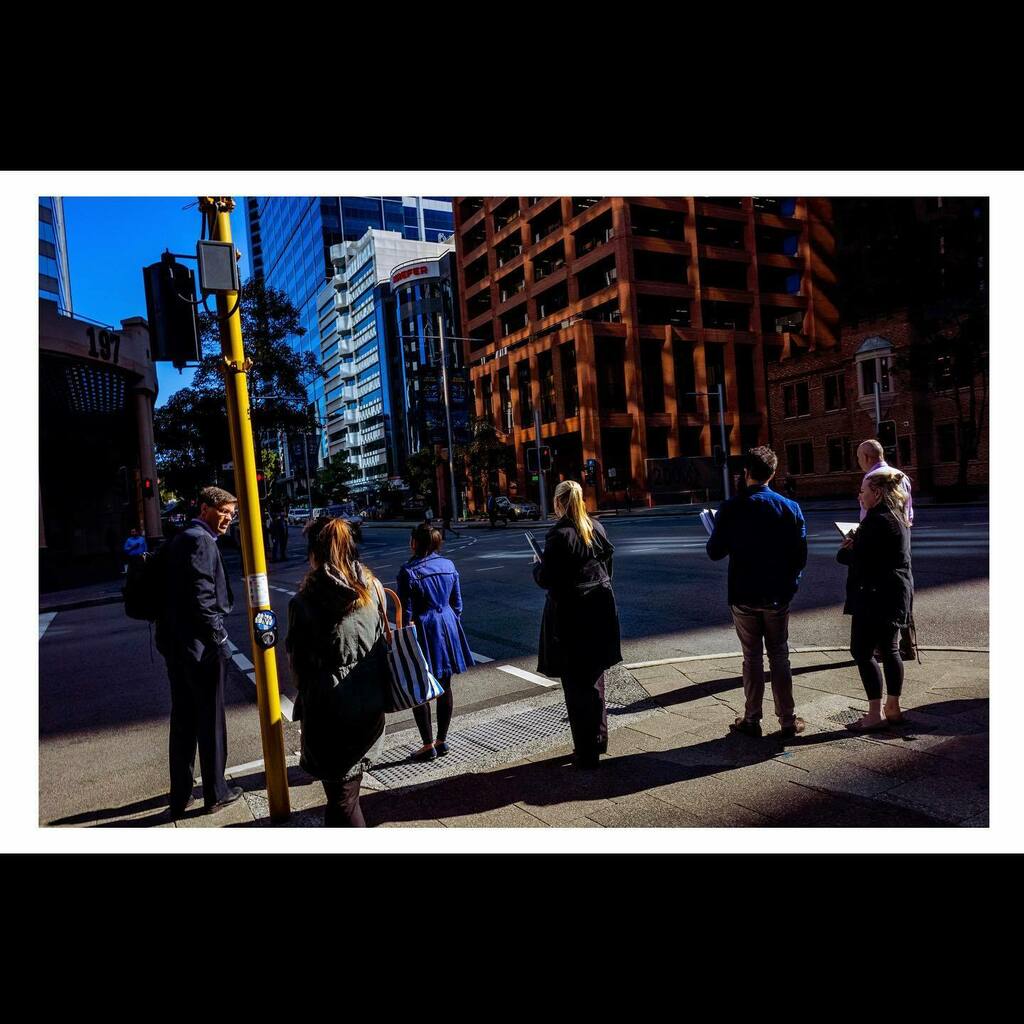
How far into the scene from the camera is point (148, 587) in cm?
422

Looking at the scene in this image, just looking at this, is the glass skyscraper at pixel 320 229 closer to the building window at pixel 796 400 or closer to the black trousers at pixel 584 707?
the building window at pixel 796 400

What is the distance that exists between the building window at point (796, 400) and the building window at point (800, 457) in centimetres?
165

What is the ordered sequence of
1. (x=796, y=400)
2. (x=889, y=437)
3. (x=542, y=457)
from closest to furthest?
(x=889, y=437) → (x=542, y=457) → (x=796, y=400)

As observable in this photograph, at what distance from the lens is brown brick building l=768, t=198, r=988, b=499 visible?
20.9 metres

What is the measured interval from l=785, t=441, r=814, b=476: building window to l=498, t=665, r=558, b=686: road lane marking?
35.4 meters

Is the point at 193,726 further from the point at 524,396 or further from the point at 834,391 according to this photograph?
the point at 524,396

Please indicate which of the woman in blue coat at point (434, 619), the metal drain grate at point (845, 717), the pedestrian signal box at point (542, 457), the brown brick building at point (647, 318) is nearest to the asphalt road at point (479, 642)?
the woman in blue coat at point (434, 619)

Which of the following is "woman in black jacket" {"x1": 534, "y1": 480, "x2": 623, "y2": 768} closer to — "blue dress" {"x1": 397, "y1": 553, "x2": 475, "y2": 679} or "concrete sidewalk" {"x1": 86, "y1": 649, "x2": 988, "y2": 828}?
"concrete sidewalk" {"x1": 86, "y1": 649, "x2": 988, "y2": 828}

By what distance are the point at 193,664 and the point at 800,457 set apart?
1559 inches

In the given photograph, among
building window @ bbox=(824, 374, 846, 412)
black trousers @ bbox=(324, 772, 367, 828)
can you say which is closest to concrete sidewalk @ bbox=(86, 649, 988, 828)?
black trousers @ bbox=(324, 772, 367, 828)

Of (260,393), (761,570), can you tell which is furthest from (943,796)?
(260,393)
